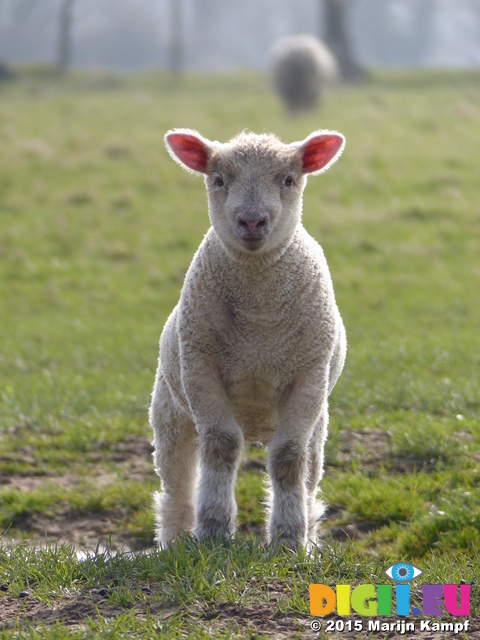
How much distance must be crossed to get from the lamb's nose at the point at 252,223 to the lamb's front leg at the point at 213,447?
62 centimetres

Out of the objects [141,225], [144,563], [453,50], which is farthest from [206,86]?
[453,50]

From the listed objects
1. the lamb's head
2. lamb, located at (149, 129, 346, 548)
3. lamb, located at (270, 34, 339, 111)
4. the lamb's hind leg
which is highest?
lamb, located at (270, 34, 339, 111)

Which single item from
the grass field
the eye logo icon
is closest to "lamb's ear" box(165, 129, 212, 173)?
the grass field

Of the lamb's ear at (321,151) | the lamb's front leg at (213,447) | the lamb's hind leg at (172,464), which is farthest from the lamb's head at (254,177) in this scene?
the lamb's hind leg at (172,464)

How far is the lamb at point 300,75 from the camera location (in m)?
23.0

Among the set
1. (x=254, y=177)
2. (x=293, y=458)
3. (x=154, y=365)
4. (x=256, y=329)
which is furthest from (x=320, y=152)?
(x=154, y=365)

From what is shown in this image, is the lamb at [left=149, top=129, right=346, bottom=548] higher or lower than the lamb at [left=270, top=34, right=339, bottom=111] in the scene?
lower

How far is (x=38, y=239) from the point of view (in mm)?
12438

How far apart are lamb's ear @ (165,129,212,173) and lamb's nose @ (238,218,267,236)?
1.90 ft

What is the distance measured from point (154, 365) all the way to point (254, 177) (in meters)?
4.40

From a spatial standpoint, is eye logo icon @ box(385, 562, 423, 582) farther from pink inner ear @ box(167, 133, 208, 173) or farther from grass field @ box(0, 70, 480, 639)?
pink inner ear @ box(167, 133, 208, 173)

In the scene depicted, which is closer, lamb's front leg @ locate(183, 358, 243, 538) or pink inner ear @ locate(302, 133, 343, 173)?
lamb's front leg @ locate(183, 358, 243, 538)

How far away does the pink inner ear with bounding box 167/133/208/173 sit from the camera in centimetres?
440

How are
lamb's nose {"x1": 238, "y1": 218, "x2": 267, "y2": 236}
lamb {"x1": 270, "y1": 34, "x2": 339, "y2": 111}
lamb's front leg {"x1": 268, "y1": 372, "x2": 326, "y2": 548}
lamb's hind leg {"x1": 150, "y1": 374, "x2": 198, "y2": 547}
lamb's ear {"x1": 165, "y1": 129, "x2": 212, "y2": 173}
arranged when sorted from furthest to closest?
lamb {"x1": 270, "y1": 34, "x2": 339, "y2": 111}, lamb's hind leg {"x1": 150, "y1": 374, "x2": 198, "y2": 547}, lamb's ear {"x1": 165, "y1": 129, "x2": 212, "y2": 173}, lamb's front leg {"x1": 268, "y1": 372, "x2": 326, "y2": 548}, lamb's nose {"x1": 238, "y1": 218, "x2": 267, "y2": 236}
